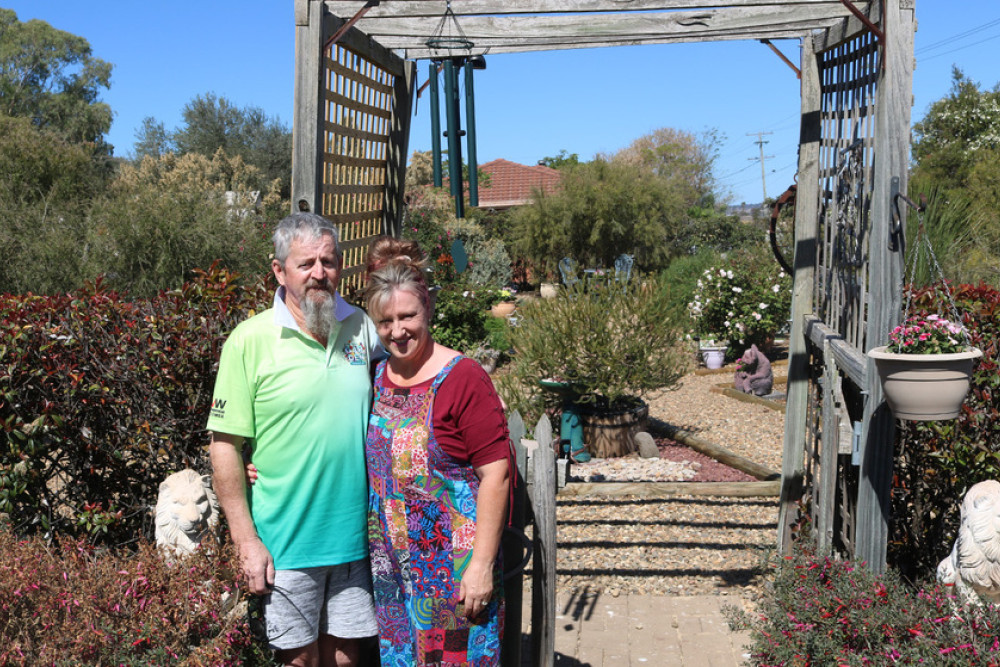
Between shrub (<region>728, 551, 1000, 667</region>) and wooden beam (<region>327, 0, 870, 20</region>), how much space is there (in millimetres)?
2437

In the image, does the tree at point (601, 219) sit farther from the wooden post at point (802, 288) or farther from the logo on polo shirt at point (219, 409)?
the logo on polo shirt at point (219, 409)

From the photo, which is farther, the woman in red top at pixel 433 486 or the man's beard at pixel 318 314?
the man's beard at pixel 318 314

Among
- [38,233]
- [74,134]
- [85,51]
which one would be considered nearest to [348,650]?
[38,233]

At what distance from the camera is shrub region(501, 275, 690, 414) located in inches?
284

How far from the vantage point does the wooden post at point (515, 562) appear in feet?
9.05

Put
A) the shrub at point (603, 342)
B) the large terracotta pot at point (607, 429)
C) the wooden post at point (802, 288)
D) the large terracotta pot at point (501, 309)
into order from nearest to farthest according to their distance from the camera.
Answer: the wooden post at point (802, 288)
the shrub at point (603, 342)
the large terracotta pot at point (607, 429)
the large terracotta pot at point (501, 309)

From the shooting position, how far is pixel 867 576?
293 centimetres

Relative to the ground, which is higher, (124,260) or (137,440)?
Answer: (124,260)

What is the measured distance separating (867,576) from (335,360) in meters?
A: 2.01

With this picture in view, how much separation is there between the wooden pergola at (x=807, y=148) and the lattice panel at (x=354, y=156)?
0.04 feet

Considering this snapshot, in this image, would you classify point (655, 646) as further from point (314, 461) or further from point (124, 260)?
point (124, 260)

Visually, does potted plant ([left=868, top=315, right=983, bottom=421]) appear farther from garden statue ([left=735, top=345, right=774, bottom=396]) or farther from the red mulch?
garden statue ([left=735, top=345, right=774, bottom=396])

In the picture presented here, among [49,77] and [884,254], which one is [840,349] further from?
[49,77]

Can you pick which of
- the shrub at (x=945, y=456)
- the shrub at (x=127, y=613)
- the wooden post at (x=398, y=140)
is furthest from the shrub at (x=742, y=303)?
the shrub at (x=127, y=613)
